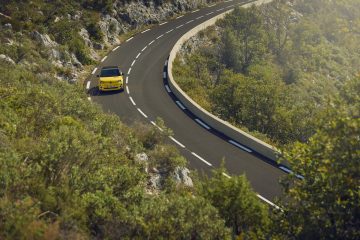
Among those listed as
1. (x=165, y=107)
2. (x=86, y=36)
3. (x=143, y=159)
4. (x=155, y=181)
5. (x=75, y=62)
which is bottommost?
(x=165, y=107)

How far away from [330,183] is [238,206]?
2861 millimetres

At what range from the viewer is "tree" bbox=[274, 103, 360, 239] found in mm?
10016

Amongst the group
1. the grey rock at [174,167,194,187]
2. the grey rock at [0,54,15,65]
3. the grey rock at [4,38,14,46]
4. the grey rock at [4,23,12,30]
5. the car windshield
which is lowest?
the grey rock at [174,167,194,187]

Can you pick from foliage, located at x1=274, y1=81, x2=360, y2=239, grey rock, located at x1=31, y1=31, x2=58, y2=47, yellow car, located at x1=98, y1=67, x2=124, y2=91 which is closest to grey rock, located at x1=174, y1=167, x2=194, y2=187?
foliage, located at x1=274, y1=81, x2=360, y2=239

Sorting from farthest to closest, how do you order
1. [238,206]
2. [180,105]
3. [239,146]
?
[180,105], [239,146], [238,206]

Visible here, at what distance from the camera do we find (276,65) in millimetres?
50375

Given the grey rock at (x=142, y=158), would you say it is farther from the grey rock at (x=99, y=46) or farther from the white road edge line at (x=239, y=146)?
the grey rock at (x=99, y=46)

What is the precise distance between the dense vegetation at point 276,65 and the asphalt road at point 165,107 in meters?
2.65

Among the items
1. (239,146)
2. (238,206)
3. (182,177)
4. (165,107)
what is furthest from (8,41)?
(238,206)

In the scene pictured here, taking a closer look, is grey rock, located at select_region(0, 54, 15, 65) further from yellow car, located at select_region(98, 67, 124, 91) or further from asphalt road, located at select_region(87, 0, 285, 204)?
yellow car, located at select_region(98, 67, 124, 91)

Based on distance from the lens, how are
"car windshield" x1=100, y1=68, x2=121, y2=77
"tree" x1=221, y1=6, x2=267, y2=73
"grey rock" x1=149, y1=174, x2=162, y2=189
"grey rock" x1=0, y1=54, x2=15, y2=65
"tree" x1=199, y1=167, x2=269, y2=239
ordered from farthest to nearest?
"tree" x1=221, y1=6, x2=267, y2=73
"car windshield" x1=100, y1=68, x2=121, y2=77
"grey rock" x1=0, y1=54, x2=15, y2=65
"grey rock" x1=149, y1=174, x2=162, y2=189
"tree" x1=199, y1=167, x2=269, y2=239

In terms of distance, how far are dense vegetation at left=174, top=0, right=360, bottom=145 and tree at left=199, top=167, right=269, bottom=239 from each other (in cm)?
1224

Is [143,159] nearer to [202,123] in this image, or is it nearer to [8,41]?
[202,123]

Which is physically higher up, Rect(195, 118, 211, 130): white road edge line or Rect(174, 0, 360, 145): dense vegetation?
Rect(195, 118, 211, 130): white road edge line
